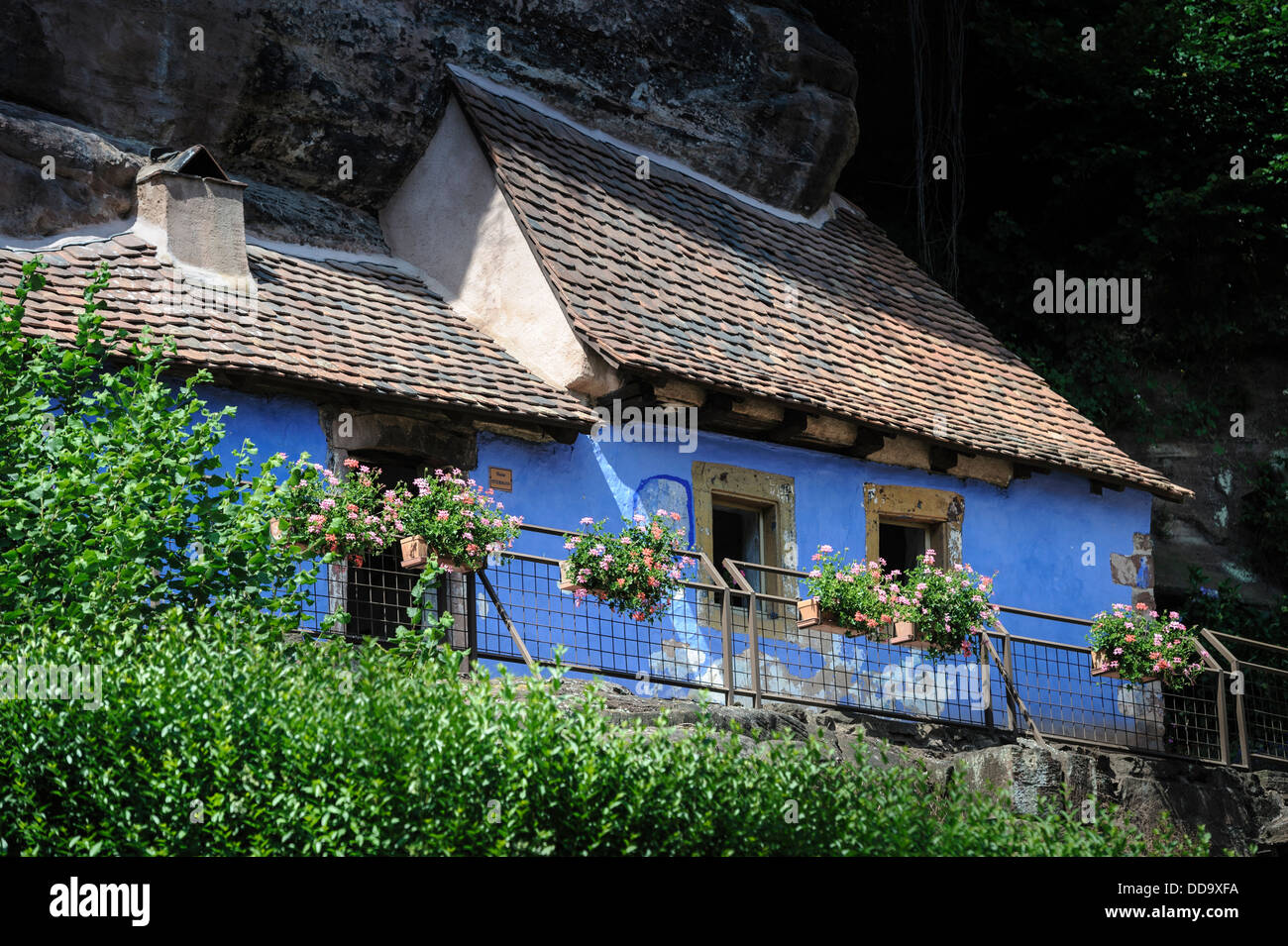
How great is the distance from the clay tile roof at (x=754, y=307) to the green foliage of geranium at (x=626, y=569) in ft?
6.27

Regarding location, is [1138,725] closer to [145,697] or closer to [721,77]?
[721,77]

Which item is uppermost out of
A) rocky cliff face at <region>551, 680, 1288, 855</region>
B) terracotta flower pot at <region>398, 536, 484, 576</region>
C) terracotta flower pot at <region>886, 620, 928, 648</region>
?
terracotta flower pot at <region>398, 536, 484, 576</region>

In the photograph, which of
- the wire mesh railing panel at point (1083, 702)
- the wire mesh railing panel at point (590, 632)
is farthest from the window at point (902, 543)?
the wire mesh railing panel at point (590, 632)

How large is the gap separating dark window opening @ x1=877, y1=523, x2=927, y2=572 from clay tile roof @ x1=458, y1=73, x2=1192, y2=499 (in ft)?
3.32

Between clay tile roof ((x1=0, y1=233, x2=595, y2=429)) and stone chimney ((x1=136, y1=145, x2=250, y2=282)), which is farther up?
stone chimney ((x1=136, y1=145, x2=250, y2=282))

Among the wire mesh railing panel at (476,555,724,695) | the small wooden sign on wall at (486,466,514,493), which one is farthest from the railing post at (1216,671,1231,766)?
the small wooden sign on wall at (486,466,514,493)

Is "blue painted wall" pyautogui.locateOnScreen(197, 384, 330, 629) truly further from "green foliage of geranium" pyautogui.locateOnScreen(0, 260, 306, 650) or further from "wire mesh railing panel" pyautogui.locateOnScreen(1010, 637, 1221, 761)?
"wire mesh railing panel" pyautogui.locateOnScreen(1010, 637, 1221, 761)

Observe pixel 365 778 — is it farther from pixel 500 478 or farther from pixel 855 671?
pixel 855 671

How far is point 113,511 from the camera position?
28.4ft

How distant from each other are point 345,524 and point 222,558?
169cm

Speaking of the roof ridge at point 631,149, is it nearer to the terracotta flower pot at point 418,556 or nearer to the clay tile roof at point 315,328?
the clay tile roof at point 315,328

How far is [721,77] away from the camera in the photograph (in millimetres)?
17672

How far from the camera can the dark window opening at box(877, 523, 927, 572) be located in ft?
50.5
